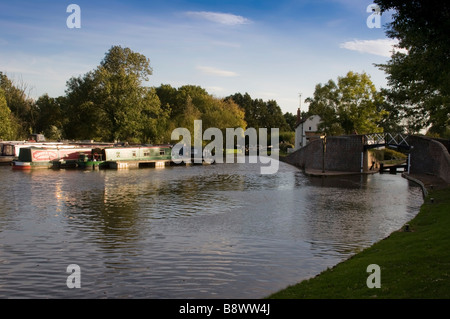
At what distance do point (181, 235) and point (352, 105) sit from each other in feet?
178

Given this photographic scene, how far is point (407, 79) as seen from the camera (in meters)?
30.0

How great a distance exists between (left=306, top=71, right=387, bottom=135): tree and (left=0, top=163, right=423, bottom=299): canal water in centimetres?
3228

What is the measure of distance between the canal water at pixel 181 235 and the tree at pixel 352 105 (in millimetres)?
32277

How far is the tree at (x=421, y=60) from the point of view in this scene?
12578 millimetres

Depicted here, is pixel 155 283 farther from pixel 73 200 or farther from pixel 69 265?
pixel 73 200

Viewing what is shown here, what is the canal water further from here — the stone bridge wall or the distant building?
the distant building

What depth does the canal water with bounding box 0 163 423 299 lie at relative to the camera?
39.7ft

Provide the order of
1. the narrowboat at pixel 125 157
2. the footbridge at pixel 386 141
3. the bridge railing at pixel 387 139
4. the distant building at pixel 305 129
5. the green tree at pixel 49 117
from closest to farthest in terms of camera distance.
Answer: the footbridge at pixel 386 141 < the bridge railing at pixel 387 139 < the narrowboat at pixel 125 157 < the green tree at pixel 49 117 < the distant building at pixel 305 129
